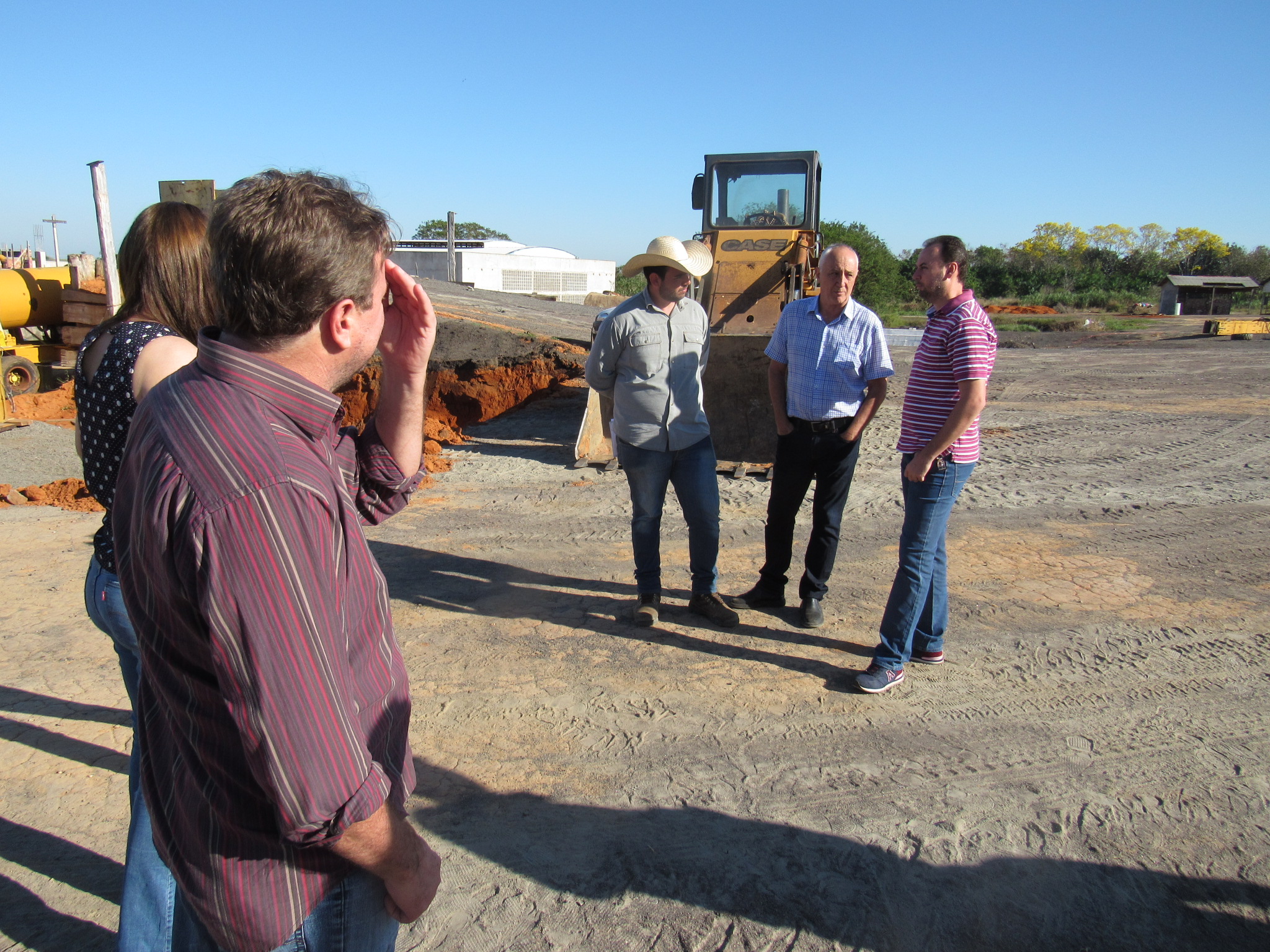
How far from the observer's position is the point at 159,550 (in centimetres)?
109

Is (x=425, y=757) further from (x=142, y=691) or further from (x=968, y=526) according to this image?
(x=968, y=526)

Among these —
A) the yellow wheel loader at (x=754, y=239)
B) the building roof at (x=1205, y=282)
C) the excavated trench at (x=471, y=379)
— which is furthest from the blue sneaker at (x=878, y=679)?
the building roof at (x=1205, y=282)

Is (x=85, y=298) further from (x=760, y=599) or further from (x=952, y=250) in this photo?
(x=952, y=250)

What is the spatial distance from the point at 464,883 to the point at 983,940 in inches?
61.6

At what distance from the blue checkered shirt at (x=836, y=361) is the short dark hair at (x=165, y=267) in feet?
10.3

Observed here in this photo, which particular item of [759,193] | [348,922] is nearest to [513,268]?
[759,193]

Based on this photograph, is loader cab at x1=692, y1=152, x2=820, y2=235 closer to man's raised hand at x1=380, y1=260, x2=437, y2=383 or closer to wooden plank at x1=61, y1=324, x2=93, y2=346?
man's raised hand at x1=380, y1=260, x2=437, y2=383

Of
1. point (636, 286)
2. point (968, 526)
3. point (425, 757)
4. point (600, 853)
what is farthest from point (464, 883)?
point (636, 286)

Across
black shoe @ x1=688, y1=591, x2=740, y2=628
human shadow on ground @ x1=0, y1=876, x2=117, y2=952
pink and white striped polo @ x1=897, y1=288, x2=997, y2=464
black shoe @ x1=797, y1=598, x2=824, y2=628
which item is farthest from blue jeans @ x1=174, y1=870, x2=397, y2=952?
black shoe @ x1=797, y1=598, x2=824, y2=628

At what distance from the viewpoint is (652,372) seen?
4.57 metres

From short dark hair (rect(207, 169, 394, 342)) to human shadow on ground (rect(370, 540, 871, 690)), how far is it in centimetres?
328

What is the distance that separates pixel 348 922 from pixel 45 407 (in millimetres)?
13252

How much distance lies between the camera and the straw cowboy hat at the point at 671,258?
4.53 metres

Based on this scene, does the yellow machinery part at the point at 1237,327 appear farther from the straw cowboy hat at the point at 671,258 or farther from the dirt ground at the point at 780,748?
the straw cowboy hat at the point at 671,258
